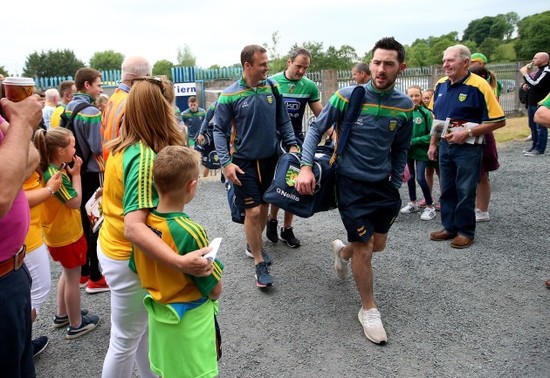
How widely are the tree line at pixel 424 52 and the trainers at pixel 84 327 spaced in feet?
37.0

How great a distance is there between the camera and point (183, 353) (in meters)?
2.05

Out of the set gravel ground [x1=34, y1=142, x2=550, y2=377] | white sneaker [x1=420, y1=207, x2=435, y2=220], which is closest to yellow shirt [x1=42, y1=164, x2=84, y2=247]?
gravel ground [x1=34, y1=142, x2=550, y2=377]

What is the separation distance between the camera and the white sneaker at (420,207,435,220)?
603cm

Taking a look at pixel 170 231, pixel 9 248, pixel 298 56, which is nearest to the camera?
pixel 9 248

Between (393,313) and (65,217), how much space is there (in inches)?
109

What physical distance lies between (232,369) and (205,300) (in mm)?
1143

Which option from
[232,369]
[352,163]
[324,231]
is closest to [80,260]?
[232,369]

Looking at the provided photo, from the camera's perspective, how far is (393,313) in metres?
3.66

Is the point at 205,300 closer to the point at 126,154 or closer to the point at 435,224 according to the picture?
the point at 126,154

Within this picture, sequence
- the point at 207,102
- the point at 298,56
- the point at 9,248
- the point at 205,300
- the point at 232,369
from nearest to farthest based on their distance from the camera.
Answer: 1. the point at 9,248
2. the point at 205,300
3. the point at 232,369
4. the point at 298,56
5. the point at 207,102

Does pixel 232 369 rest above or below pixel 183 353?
below

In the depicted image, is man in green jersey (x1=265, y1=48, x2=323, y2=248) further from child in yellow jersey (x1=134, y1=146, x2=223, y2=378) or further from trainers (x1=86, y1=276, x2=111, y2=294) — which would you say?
child in yellow jersey (x1=134, y1=146, x2=223, y2=378)

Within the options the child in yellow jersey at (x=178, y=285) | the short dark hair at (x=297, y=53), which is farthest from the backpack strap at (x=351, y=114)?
the short dark hair at (x=297, y=53)

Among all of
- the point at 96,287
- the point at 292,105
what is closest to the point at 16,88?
the point at 96,287
